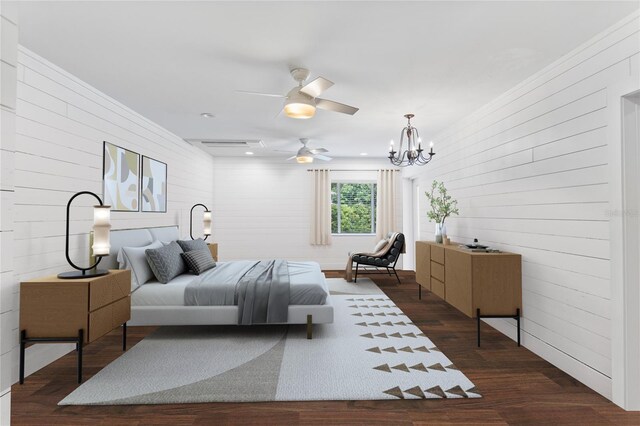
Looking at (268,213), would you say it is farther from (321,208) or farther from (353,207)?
(353,207)

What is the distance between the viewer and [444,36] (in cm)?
248

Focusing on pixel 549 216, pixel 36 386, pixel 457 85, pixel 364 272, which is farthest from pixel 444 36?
pixel 364 272

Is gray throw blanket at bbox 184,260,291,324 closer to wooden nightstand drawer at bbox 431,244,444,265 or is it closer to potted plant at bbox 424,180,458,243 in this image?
wooden nightstand drawer at bbox 431,244,444,265

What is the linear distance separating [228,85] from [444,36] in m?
2.08

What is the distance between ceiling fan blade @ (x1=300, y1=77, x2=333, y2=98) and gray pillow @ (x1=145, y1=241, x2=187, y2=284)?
7.63ft


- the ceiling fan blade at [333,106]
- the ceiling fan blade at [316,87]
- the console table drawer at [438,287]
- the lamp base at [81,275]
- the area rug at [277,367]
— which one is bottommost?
the area rug at [277,367]

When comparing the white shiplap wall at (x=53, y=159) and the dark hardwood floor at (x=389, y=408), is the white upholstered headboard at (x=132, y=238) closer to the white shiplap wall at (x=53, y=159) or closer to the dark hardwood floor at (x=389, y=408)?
the white shiplap wall at (x=53, y=159)

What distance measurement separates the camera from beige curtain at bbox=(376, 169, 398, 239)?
292 inches

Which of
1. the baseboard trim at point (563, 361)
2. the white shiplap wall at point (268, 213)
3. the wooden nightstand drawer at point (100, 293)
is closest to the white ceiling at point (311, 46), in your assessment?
the wooden nightstand drawer at point (100, 293)

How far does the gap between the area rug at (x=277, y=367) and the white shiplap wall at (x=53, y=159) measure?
86 centimetres

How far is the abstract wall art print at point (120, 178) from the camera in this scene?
12.1 ft

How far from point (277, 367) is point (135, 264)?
1896 millimetres

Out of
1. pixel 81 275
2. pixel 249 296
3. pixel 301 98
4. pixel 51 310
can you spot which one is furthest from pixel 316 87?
pixel 51 310

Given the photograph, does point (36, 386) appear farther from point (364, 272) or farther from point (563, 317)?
point (364, 272)
